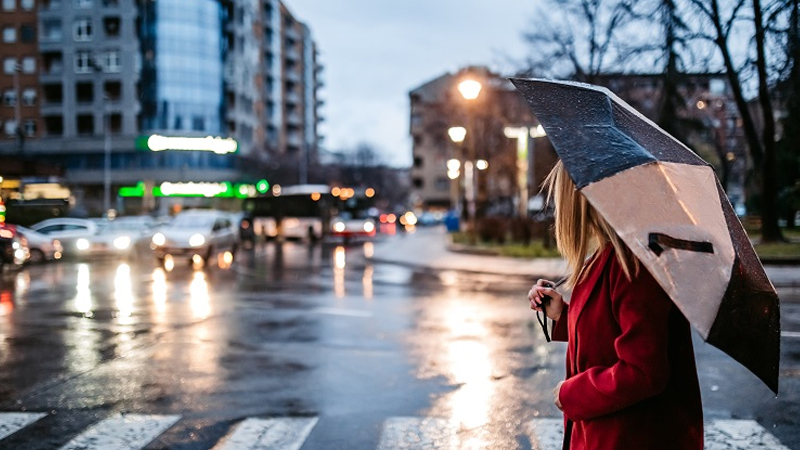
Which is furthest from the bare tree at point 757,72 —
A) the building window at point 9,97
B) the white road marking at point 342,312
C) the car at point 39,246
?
the building window at point 9,97

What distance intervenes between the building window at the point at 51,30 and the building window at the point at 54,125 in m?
7.26

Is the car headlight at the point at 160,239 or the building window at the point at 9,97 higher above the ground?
the building window at the point at 9,97

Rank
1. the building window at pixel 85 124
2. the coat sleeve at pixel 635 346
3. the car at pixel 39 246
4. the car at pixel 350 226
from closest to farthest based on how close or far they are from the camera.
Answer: the coat sleeve at pixel 635 346 < the car at pixel 39 246 < the car at pixel 350 226 < the building window at pixel 85 124

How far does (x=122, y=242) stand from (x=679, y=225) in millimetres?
29710

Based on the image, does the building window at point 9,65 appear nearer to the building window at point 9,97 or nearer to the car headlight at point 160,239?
the building window at point 9,97

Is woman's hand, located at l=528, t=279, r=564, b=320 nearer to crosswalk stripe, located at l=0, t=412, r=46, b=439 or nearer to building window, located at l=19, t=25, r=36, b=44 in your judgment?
crosswalk stripe, located at l=0, t=412, r=46, b=439

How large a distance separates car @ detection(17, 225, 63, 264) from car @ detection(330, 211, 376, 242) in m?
19.6

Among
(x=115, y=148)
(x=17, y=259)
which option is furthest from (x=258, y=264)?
(x=115, y=148)

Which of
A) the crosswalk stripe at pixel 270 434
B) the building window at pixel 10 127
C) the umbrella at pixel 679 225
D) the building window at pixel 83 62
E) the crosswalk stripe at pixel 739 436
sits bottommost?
the crosswalk stripe at pixel 270 434

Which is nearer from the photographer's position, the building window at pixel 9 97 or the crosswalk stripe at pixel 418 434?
the crosswalk stripe at pixel 418 434

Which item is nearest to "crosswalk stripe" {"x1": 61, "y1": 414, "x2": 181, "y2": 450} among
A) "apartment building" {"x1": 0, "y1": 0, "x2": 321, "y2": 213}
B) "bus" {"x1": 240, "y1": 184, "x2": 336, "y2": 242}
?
"bus" {"x1": 240, "y1": 184, "x2": 336, "y2": 242}

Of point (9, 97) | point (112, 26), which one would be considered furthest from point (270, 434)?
point (9, 97)

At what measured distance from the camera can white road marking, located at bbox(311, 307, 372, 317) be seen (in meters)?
13.0

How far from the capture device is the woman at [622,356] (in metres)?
2.51
